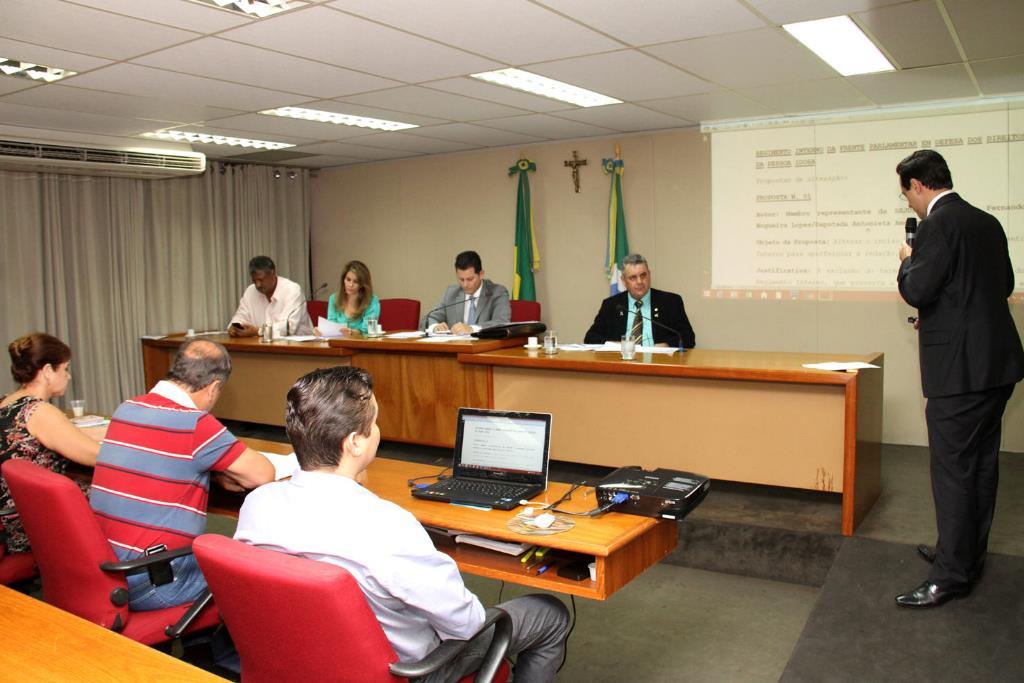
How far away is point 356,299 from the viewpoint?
19.3ft

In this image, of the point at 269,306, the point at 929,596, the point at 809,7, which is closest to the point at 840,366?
the point at 929,596

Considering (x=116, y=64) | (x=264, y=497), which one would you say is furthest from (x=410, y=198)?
(x=264, y=497)

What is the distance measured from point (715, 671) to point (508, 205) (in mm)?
4965

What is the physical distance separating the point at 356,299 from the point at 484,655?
424 cm

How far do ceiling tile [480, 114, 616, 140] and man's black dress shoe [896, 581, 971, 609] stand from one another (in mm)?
3787

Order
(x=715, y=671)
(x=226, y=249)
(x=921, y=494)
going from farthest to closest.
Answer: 1. (x=226, y=249)
2. (x=921, y=494)
3. (x=715, y=671)

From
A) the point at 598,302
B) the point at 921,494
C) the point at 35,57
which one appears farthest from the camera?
the point at 598,302

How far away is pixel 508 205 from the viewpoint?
7250 millimetres

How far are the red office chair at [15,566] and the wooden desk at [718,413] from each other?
2.37m

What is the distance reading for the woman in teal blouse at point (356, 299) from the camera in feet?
19.2

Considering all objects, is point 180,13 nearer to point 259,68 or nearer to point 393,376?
point 259,68

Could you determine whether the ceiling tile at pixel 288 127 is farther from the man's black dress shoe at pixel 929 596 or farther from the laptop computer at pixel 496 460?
the man's black dress shoe at pixel 929 596

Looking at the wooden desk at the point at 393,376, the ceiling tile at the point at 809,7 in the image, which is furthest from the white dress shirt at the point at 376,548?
the wooden desk at the point at 393,376

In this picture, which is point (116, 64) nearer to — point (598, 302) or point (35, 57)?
point (35, 57)
